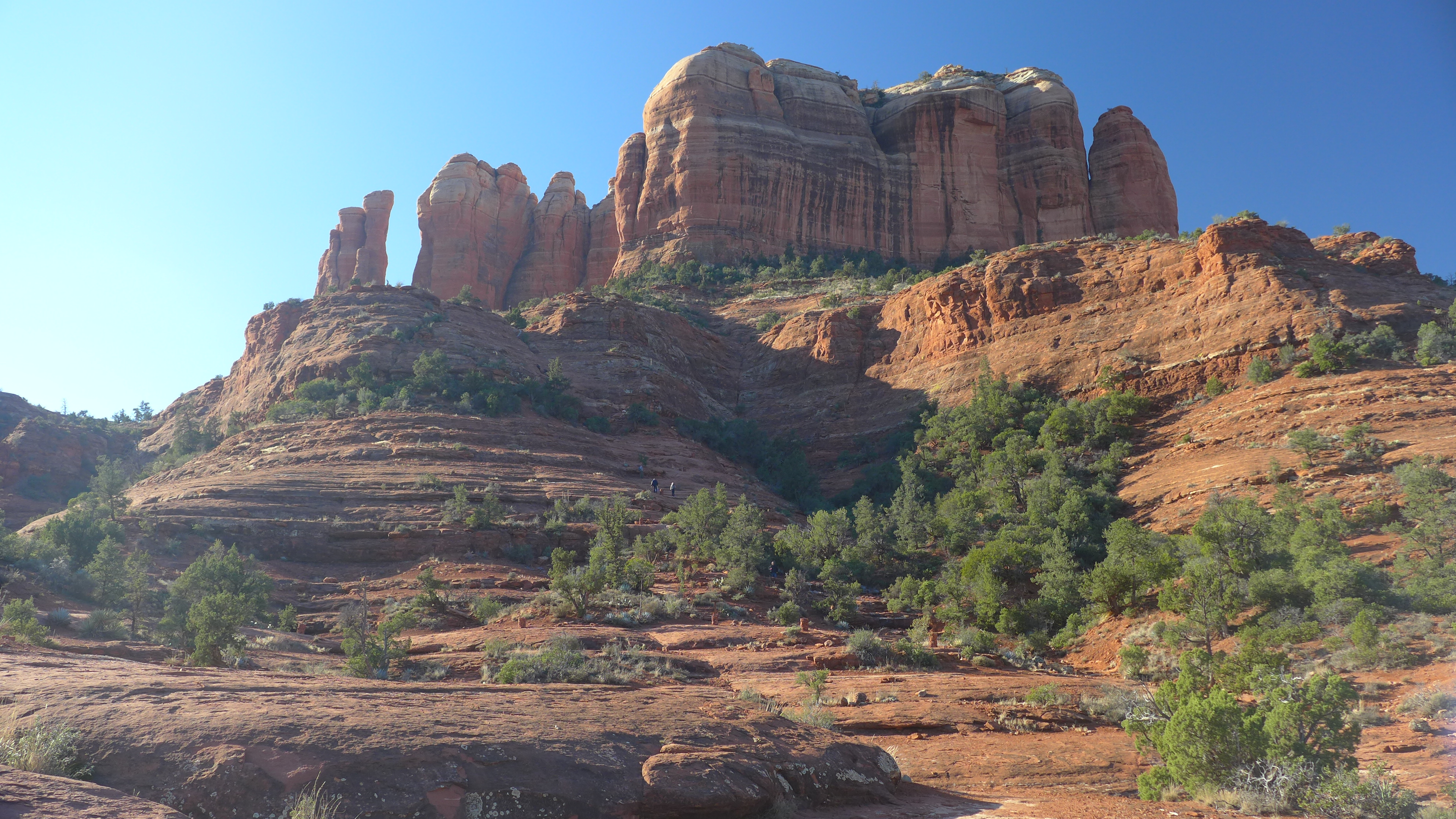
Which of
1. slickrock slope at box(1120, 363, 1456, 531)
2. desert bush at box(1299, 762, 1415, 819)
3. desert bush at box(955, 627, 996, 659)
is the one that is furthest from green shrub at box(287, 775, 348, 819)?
slickrock slope at box(1120, 363, 1456, 531)

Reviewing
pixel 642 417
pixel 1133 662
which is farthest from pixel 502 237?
pixel 1133 662

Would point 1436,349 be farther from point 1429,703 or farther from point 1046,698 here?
point 1046,698

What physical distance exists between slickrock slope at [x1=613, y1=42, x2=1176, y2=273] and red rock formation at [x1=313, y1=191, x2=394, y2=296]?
1153 inches

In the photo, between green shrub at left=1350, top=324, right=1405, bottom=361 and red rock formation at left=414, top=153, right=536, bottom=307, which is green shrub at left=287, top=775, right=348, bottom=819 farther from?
red rock formation at left=414, top=153, right=536, bottom=307

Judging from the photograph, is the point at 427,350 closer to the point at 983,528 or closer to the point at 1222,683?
the point at 983,528

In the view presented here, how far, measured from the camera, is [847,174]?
69062mm

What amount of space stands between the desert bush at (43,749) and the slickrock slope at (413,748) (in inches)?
4.0

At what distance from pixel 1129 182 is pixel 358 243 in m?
77.5

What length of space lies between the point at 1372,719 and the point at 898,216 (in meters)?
62.2

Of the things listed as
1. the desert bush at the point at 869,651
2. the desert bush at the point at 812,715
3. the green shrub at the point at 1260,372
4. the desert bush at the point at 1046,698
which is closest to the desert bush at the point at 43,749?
the desert bush at the point at 812,715

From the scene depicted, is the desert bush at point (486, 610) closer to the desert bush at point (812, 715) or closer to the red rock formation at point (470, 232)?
the desert bush at point (812, 715)

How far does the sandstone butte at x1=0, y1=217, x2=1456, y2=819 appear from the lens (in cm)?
546

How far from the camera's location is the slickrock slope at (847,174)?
67562 millimetres

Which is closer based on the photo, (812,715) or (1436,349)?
(812,715)
